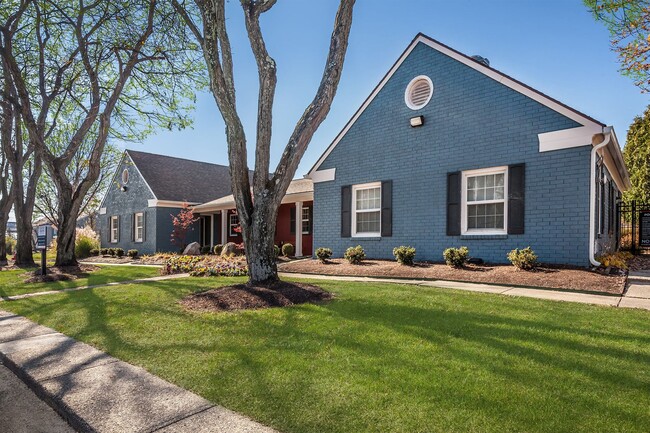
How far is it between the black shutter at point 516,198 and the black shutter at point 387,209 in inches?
128

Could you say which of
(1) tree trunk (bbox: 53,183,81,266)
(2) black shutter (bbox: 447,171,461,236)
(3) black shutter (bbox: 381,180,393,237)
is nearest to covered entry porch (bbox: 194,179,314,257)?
(3) black shutter (bbox: 381,180,393,237)

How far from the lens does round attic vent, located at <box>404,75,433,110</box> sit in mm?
10930

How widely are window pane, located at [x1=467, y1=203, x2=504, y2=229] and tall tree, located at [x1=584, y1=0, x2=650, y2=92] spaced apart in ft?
15.2

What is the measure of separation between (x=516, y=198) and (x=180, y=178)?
20.7m

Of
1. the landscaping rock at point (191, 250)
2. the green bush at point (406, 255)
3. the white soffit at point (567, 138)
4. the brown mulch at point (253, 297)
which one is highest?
the white soffit at point (567, 138)

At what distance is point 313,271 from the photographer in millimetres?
10586

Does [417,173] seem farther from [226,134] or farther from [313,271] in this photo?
[226,134]

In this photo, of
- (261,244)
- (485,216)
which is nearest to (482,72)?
(485,216)

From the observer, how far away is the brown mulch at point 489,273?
6943 mm

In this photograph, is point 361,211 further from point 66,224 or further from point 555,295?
point 66,224

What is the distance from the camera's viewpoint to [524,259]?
26.8 feet

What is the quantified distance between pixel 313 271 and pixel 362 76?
659 centimetres

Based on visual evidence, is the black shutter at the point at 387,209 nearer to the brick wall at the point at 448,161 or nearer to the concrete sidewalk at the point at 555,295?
the brick wall at the point at 448,161

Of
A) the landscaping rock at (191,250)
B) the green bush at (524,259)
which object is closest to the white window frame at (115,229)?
the landscaping rock at (191,250)
